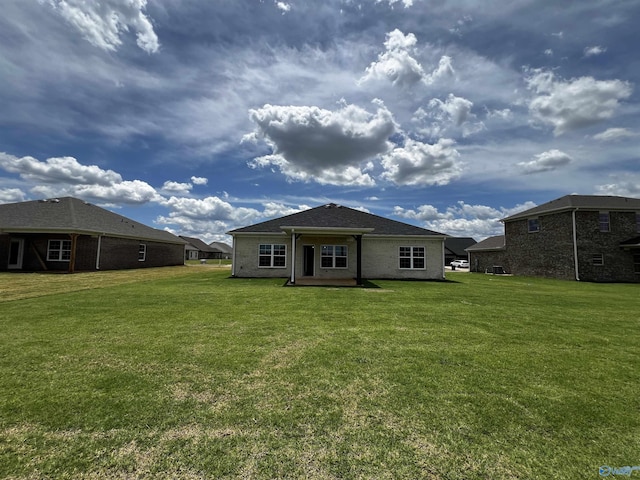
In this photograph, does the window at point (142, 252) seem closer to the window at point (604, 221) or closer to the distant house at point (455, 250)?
the window at point (604, 221)

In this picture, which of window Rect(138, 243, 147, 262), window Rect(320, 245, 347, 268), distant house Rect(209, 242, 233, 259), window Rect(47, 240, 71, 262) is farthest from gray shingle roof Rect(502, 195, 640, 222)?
distant house Rect(209, 242, 233, 259)

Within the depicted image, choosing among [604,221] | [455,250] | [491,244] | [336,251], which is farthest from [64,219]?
[455,250]

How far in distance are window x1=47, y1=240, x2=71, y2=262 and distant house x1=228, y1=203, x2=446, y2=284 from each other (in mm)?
13313

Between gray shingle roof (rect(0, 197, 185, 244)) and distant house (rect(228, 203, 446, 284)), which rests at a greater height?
gray shingle roof (rect(0, 197, 185, 244))

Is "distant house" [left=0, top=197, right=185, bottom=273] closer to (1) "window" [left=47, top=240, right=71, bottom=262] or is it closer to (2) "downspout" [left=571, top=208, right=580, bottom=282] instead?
(1) "window" [left=47, top=240, right=71, bottom=262]

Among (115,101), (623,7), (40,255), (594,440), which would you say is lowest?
(594,440)

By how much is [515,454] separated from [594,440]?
34.4 inches

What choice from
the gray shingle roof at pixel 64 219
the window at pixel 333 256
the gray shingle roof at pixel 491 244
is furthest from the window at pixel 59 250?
the gray shingle roof at pixel 491 244

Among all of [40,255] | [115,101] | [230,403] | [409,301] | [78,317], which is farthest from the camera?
[40,255]

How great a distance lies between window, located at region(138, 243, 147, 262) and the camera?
88.7ft

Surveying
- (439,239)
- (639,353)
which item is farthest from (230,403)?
(439,239)

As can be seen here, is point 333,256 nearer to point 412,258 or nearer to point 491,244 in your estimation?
point 412,258

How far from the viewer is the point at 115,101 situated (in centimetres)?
1459

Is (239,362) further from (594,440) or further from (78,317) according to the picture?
(78,317)
